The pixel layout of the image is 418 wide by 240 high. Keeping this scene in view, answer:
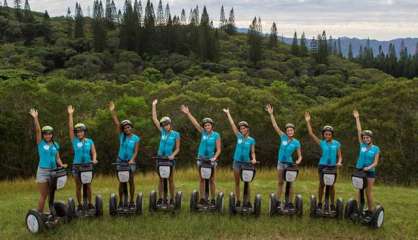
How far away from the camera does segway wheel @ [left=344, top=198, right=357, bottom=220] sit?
10.4 meters

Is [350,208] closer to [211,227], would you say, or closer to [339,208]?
[339,208]

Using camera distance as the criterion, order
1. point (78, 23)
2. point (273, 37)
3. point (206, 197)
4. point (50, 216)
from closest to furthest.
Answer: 1. point (50, 216)
2. point (206, 197)
3. point (78, 23)
4. point (273, 37)

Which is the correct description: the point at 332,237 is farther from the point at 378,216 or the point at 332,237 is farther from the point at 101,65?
the point at 101,65

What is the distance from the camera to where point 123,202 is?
10.6 m

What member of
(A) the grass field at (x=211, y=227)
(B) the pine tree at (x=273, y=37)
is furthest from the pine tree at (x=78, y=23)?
(A) the grass field at (x=211, y=227)

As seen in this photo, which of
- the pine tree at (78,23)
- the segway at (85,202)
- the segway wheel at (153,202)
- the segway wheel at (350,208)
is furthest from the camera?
the pine tree at (78,23)

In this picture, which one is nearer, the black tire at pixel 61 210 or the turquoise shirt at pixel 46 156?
the turquoise shirt at pixel 46 156

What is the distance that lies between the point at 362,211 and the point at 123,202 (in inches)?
192

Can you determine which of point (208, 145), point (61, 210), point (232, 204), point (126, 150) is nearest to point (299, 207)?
point (232, 204)

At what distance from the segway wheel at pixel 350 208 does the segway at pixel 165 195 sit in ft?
11.5

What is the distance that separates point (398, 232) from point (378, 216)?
0.58 meters

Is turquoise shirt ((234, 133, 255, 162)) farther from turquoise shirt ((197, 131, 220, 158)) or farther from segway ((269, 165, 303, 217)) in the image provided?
segway ((269, 165, 303, 217))

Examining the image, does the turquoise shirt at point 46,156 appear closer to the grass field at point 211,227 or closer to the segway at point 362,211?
the grass field at point 211,227

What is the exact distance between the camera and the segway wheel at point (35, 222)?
944cm
